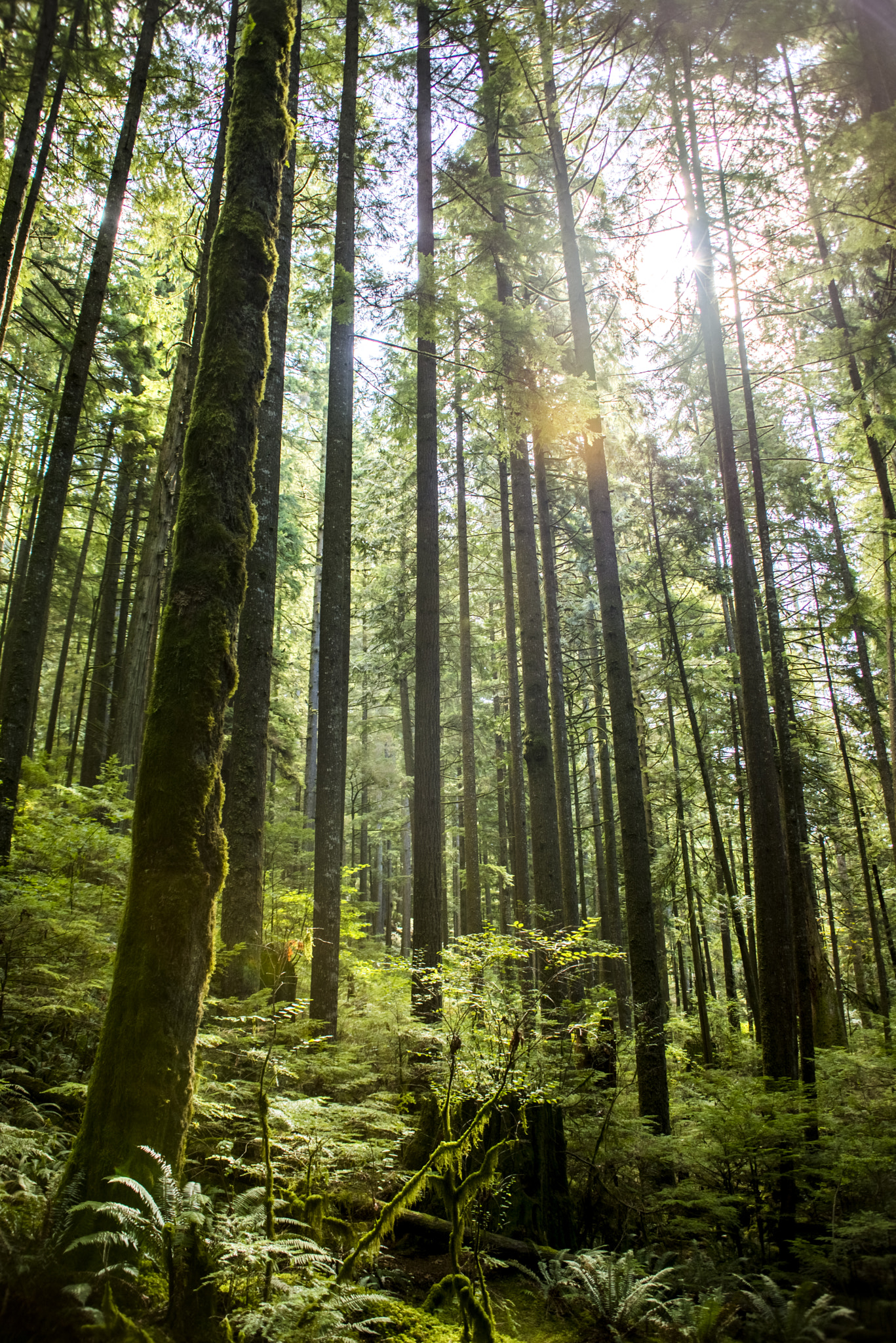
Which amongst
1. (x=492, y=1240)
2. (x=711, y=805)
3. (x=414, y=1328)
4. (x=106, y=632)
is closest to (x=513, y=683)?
(x=711, y=805)

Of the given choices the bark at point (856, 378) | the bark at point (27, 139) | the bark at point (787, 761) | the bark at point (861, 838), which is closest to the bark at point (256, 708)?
the bark at point (27, 139)

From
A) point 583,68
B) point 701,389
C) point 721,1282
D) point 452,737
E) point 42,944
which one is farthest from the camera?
point 452,737

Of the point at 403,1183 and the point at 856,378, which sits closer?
the point at 403,1183

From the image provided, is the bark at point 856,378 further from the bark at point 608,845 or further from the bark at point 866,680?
the bark at point 608,845

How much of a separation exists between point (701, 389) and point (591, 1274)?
14.6 meters

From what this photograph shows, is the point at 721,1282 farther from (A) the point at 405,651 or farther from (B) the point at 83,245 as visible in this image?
(B) the point at 83,245

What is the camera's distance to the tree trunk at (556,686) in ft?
45.1

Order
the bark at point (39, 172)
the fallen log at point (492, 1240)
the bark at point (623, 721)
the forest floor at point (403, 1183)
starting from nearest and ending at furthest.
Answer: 1. the forest floor at point (403, 1183)
2. the fallen log at point (492, 1240)
3. the bark at point (623, 721)
4. the bark at point (39, 172)

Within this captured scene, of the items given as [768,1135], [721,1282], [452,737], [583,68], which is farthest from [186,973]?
[452,737]

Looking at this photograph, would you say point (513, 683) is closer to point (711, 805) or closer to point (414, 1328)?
point (711, 805)

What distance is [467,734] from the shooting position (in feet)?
53.6

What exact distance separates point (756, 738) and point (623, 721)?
195 centimetres

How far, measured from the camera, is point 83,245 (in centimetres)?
1445

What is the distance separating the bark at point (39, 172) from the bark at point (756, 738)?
8922mm
